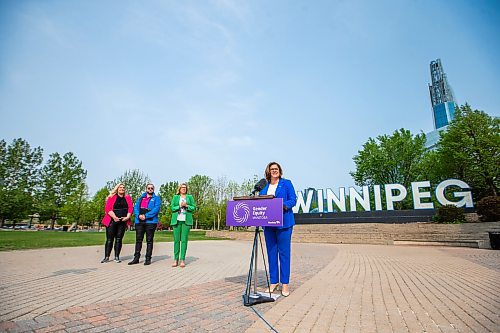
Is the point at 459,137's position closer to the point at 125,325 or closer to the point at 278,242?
the point at 278,242

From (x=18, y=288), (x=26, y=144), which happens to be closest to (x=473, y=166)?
(x=18, y=288)

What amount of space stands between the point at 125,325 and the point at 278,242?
7.66ft

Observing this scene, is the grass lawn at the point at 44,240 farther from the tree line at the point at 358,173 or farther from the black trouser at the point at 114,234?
the tree line at the point at 358,173

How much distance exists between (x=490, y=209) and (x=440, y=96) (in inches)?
6404

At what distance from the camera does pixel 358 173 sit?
121ft

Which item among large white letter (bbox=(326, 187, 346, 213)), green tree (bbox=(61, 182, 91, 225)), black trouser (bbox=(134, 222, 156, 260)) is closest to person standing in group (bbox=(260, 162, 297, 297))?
black trouser (bbox=(134, 222, 156, 260))

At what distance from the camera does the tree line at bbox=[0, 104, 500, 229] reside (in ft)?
84.5

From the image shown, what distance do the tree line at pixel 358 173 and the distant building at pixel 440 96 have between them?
134m

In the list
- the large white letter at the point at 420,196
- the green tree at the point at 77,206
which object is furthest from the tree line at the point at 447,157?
the green tree at the point at 77,206

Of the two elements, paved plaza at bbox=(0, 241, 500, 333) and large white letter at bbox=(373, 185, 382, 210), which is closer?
paved plaza at bbox=(0, 241, 500, 333)

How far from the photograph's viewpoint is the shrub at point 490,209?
16.1 m

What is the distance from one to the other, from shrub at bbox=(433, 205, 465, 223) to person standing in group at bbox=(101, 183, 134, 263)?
20.2 m

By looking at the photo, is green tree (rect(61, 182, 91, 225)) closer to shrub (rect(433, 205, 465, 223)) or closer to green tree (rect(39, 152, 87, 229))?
green tree (rect(39, 152, 87, 229))

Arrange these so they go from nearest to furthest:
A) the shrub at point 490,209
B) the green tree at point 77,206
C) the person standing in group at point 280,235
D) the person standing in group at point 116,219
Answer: the person standing in group at point 280,235 → the person standing in group at point 116,219 → the shrub at point 490,209 → the green tree at point 77,206
